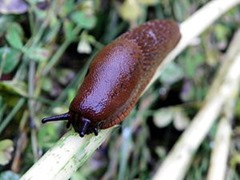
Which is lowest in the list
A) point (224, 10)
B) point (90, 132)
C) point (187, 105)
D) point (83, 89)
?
point (187, 105)

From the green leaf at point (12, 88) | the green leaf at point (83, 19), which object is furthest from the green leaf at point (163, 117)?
the green leaf at point (12, 88)

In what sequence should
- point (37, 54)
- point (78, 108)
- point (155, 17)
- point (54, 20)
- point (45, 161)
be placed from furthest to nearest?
point (155, 17), point (54, 20), point (37, 54), point (78, 108), point (45, 161)

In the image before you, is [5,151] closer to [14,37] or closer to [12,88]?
[12,88]

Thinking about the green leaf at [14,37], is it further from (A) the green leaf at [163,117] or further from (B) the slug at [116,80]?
(A) the green leaf at [163,117]

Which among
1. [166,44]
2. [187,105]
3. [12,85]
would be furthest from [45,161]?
[187,105]

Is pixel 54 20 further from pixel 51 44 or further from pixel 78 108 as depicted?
pixel 78 108

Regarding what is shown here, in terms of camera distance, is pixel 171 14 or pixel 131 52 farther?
pixel 171 14

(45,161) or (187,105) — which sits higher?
(45,161)
